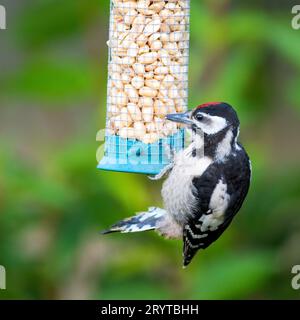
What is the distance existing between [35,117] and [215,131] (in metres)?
3.40

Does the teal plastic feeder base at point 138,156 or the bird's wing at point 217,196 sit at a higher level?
the teal plastic feeder base at point 138,156

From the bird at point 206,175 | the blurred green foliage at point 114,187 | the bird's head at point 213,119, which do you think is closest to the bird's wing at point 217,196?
the bird at point 206,175

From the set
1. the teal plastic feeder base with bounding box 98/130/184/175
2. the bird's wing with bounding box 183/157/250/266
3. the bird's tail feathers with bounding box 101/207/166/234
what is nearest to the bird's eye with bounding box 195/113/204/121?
the bird's wing with bounding box 183/157/250/266

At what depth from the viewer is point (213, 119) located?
18.3 ft

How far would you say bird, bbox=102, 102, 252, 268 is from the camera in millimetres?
5598

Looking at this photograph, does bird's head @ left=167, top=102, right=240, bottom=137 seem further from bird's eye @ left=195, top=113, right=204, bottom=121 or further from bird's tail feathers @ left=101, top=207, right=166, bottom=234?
bird's tail feathers @ left=101, top=207, right=166, bottom=234

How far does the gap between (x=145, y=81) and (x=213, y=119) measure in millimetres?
519

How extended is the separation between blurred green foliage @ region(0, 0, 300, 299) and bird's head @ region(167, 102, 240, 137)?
4.89 ft

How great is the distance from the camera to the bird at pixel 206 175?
5.60 meters

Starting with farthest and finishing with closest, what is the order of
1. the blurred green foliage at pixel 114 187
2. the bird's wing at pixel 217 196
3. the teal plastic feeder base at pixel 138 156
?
the blurred green foliage at pixel 114 187 → the teal plastic feeder base at pixel 138 156 → the bird's wing at pixel 217 196

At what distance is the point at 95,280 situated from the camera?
25.0ft

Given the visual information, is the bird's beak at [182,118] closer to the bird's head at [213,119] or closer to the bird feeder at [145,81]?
the bird's head at [213,119]

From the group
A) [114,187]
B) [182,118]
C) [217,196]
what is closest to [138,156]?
[182,118]

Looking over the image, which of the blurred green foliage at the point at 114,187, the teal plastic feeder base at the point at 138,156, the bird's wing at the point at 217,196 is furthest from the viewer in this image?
the blurred green foliage at the point at 114,187
